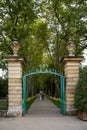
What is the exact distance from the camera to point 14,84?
20266 mm

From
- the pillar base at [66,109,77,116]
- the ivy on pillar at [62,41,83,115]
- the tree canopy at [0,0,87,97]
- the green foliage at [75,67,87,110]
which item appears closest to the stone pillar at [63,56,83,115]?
the ivy on pillar at [62,41,83,115]

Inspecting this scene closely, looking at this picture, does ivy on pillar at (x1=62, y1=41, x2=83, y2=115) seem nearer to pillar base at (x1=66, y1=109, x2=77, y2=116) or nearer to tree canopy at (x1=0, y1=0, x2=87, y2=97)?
pillar base at (x1=66, y1=109, x2=77, y2=116)

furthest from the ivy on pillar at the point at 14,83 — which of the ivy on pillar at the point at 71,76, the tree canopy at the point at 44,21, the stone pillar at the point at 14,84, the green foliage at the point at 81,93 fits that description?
the tree canopy at the point at 44,21

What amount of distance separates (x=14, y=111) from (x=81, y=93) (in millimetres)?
4282

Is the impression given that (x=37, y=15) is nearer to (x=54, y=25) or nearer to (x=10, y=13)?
(x=10, y=13)

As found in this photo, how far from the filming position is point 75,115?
65.1 feet

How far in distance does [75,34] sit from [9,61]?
1355 cm

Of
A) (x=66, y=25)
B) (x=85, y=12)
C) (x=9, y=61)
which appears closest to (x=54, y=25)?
(x=66, y=25)

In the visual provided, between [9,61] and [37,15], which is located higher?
[37,15]

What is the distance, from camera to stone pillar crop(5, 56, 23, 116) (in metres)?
20.1

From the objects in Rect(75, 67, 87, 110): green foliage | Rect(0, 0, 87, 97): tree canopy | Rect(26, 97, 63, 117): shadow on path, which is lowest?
Rect(26, 97, 63, 117): shadow on path

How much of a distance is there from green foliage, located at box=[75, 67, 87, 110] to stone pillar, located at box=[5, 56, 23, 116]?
356 cm

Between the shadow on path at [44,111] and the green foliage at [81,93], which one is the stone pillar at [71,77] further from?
the shadow on path at [44,111]

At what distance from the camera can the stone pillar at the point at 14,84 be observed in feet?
65.8
